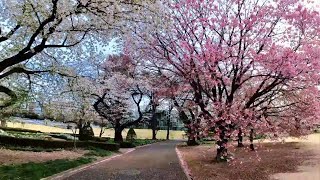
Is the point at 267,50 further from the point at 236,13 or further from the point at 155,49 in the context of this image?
the point at 155,49

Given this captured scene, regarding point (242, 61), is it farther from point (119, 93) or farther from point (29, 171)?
point (119, 93)

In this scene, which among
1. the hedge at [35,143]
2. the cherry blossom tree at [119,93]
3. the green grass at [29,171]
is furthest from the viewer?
the cherry blossom tree at [119,93]

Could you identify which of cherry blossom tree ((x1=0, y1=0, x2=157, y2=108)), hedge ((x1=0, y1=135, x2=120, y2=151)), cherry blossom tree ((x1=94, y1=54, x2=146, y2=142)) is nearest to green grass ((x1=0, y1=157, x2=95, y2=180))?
cherry blossom tree ((x1=0, y1=0, x2=157, y2=108))

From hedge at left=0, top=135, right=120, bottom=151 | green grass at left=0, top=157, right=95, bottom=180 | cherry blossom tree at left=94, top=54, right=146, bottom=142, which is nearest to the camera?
green grass at left=0, top=157, right=95, bottom=180

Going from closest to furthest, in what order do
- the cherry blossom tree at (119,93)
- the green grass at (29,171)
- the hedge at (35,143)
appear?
1. the green grass at (29,171)
2. the hedge at (35,143)
3. the cherry blossom tree at (119,93)

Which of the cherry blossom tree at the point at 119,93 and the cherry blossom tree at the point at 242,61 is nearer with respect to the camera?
the cherry blossom tree at the point at 242,61

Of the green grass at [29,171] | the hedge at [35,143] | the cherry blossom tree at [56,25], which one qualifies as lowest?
the green grass at [29,171]

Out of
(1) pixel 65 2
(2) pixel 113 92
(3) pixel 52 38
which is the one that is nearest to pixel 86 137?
(2) pixel 113 92

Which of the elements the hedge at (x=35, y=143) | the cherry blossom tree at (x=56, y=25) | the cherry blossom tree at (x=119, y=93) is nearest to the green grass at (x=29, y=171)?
the cherry blossom tree at (x=56, y=25)

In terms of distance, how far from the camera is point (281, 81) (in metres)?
14.0

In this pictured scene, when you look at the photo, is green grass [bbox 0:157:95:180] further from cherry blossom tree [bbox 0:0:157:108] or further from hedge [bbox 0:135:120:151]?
→ hedge [bbox 0:135:120:151]

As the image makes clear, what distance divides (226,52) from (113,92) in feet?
60.4

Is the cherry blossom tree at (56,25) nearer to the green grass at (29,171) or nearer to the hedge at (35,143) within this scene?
the green grass at (29,171)

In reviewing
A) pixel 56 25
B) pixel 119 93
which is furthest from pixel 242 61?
pixel 119 93
